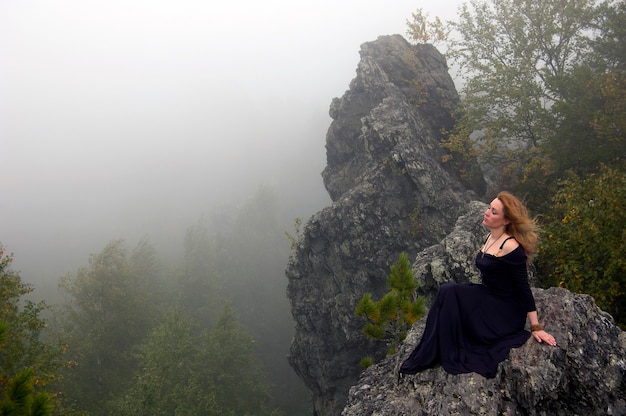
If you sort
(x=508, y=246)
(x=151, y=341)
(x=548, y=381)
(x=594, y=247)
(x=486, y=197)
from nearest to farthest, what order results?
(x=548, y=381) < (x=508, y=246) < (x=594, y=247) < (x=486, y=197) < (x=151, y=341)

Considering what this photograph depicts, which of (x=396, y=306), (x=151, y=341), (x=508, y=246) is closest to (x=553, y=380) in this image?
(x=508, y=246)

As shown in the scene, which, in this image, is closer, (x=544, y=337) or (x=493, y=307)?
(x=544, y=337)

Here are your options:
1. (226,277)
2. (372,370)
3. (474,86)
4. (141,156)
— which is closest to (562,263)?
(372,370)

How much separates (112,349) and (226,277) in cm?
2788

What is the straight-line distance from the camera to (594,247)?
33.2 ft

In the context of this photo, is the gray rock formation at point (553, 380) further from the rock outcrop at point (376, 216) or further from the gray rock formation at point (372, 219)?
the gray rock formation at point (372, 219)

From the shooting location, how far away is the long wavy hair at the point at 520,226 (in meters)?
5.57

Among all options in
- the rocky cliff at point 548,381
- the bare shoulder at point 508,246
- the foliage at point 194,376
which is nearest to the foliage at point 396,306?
the rocky cliff at point 548,381

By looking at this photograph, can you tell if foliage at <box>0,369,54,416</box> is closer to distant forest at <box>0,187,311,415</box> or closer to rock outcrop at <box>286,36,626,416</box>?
distant forest at <box>0,187,311,415</box>

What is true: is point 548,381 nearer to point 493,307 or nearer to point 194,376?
point 493,307

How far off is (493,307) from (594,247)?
6.74 m

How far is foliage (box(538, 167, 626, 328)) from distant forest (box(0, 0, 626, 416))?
→ 4 centimetres

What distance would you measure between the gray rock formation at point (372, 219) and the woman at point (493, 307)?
54.0 ft

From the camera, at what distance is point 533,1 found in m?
23.1
